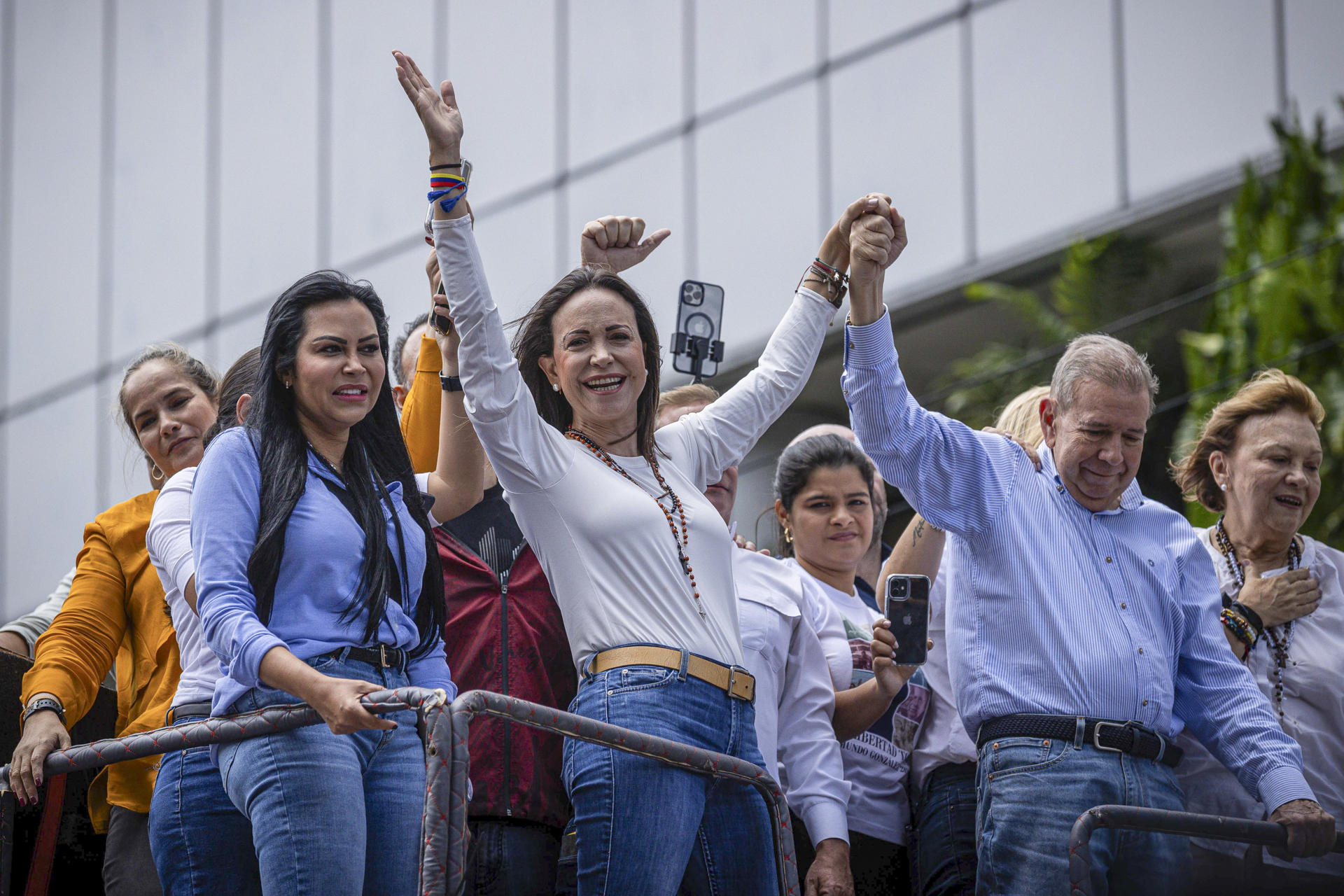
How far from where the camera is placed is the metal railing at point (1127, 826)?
331 centimetres

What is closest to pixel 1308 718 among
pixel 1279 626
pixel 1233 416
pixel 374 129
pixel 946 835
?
pixel 1279 626

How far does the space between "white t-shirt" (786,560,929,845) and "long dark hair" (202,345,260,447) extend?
1.53m

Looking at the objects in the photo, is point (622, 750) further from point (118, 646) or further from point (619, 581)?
point (118, 646)

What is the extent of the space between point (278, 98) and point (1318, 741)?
34.9 ft

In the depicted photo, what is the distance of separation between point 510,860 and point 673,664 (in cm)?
63

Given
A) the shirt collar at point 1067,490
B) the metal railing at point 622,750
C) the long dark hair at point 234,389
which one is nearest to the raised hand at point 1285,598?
the shirt collar at point 1067,490

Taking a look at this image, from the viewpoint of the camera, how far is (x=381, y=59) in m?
12.3

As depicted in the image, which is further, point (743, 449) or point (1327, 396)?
point (1327, 396)

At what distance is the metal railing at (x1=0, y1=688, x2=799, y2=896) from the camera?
2652 mm

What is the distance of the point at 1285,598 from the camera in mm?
4266

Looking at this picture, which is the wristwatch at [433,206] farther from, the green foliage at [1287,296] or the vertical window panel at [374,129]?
the vertical window panel at [374,129]

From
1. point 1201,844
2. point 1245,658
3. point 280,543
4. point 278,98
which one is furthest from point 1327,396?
point 278,98

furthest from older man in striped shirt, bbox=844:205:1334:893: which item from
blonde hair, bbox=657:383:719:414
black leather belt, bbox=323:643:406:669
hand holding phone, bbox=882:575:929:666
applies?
black leather belt, bbox=323:643:406:669

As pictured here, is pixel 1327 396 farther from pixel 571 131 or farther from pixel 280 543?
pixel 280 543
